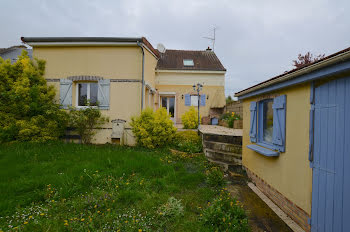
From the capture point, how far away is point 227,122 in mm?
8852

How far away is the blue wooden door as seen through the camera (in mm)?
1829

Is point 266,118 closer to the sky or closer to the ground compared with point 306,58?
closer to the ground

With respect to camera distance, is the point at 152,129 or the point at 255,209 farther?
the point at 152,129

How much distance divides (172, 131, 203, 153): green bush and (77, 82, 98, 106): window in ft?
13.7

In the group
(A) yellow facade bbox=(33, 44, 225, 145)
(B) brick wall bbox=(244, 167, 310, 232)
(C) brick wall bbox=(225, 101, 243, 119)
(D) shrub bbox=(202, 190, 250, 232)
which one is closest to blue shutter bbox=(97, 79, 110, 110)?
(A) yellow facade bbox=(33, 44, 225, 145)

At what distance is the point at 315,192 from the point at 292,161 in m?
0.61

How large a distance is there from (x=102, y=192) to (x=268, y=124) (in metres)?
3.96

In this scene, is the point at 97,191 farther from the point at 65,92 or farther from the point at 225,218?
the point at 65,92

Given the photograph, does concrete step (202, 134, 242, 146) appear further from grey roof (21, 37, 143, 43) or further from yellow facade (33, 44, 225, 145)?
grey roof (21, 37, 143, 43)

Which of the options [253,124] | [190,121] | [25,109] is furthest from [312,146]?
[25,109]

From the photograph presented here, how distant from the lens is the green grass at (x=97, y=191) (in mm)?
2490

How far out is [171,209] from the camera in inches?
108

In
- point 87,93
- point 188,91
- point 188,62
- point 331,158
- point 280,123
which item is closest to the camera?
point 331,158

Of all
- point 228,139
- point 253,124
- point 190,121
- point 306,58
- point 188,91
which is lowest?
point 228,139
